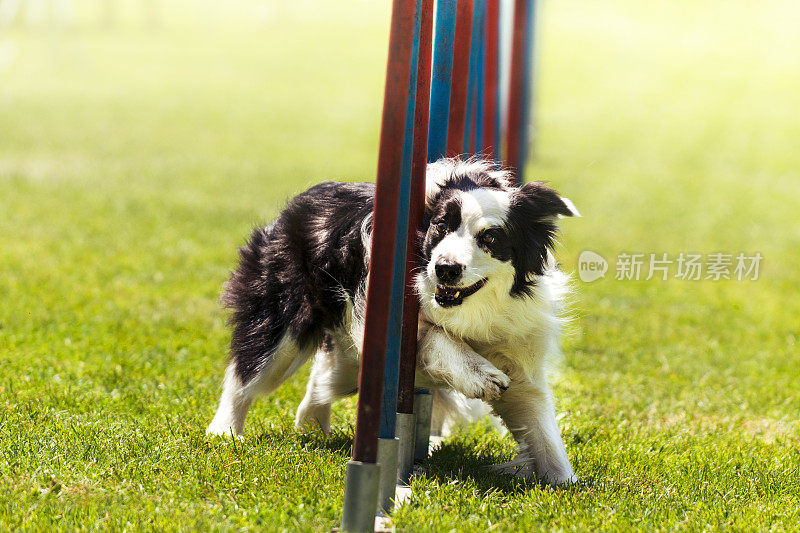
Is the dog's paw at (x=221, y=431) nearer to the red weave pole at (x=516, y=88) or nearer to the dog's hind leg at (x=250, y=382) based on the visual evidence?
the dog's hind leg at (x=250, y=382)

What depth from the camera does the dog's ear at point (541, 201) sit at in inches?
141

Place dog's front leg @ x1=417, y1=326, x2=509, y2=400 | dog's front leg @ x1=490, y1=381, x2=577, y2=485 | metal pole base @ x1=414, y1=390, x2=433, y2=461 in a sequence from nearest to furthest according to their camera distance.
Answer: dog's front leg @ x1=417, y1=326, x2=509, y2=400, dog's front leg @ x1=490, y1=381, x2=577, y2=485, metal pole base @ x1=414, y1=390, x2=433, y2=461

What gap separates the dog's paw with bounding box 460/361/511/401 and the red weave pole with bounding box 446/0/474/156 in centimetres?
104

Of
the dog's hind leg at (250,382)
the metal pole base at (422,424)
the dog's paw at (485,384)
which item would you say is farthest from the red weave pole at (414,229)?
the dog's hind leg at (250,382)

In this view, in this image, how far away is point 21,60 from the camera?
3297cm

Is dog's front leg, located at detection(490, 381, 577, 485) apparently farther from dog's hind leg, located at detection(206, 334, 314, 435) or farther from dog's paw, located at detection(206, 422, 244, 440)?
dog's paw, located at detection(206, 422, 244, 440)

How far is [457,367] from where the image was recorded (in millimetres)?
3486

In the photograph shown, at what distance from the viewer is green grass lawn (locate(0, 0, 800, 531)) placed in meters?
3.46

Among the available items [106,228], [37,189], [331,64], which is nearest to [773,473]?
[106,228]

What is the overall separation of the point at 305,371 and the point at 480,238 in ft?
7.74

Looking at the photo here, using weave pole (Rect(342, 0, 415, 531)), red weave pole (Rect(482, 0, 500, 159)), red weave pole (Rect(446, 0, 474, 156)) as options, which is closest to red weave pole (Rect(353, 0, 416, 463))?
weave pole (Rect(342, 0, 415, 531))

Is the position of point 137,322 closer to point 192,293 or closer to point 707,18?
point 192,293

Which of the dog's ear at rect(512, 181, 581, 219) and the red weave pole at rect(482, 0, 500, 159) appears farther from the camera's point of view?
the red weave pole at rect(482, 0, 500, 159)

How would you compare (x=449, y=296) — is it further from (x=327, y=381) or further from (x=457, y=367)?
(x=327, y=381)
